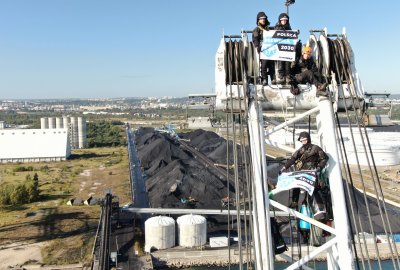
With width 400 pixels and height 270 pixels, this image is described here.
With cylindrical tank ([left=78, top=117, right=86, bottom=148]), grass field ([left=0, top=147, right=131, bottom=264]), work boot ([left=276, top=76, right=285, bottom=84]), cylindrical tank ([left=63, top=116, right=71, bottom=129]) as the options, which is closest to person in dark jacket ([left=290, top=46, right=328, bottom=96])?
work boot ([left=276, top=76, right=285, bottom=84])

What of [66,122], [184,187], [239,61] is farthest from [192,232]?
[66,122]

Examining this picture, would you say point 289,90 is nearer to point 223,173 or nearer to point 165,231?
point 165,231

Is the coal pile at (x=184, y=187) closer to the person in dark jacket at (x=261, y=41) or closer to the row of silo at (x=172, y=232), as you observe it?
the row of silo at (x=172, y=232)

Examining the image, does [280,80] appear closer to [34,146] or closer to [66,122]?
[34,146]

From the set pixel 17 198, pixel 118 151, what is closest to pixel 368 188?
pixel 17 198

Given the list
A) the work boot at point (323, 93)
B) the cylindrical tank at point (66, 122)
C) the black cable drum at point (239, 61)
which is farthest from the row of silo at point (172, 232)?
the cylindrical tank at point (66, 122)

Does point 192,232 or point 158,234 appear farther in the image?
point 192,232
